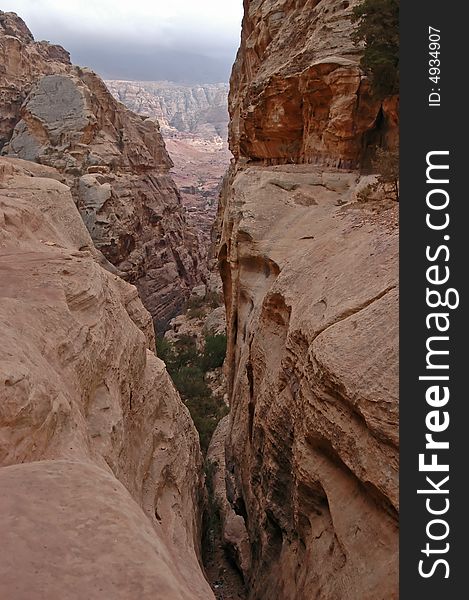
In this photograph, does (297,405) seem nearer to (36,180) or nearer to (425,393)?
(425,393)

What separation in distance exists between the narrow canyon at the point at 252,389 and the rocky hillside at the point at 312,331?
4 cm

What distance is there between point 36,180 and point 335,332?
39.1 feet

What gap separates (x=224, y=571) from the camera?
11.0 m

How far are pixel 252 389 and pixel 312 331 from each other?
4.53 metres

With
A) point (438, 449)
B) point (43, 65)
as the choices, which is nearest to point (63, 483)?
point (438, 449)

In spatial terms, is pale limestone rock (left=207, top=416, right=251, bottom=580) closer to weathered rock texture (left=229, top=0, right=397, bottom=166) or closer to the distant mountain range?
weathered rock texture (left=229, top=0, right=397, bottom=166)

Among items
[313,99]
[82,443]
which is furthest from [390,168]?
[82,443]

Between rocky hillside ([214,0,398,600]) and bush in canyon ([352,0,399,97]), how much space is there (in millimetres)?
536

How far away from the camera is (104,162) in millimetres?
32344

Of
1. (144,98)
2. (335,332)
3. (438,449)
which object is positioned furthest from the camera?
(144,98)

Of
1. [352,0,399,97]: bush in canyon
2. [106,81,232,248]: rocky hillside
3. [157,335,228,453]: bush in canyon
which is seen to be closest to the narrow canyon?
[157,335,228,453]: bush in canyon

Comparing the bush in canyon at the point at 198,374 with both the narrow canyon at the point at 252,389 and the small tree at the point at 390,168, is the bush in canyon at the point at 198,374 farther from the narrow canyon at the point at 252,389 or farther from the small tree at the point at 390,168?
the small tree at the point at 390,168

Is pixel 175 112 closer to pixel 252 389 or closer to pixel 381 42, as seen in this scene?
pixel 381 42

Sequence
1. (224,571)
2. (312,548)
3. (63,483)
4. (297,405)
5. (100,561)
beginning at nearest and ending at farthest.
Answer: (100,561), (63,483), (312,548), (297,405), (224,571)
